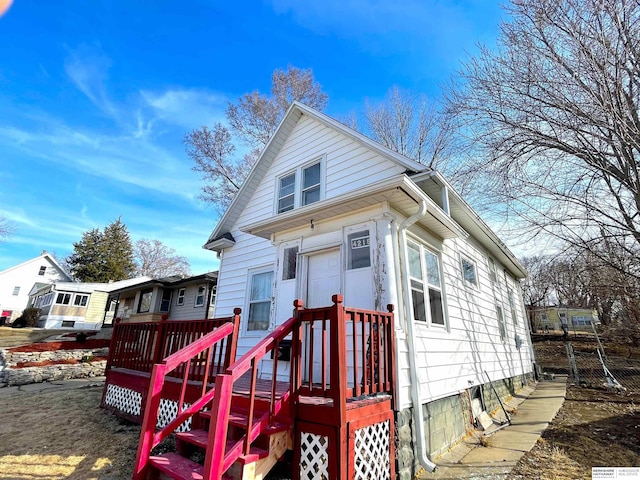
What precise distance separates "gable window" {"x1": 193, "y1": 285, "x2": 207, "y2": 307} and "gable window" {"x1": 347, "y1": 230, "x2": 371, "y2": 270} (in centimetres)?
1500

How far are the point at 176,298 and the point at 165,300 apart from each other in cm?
78

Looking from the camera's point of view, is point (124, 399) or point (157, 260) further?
point (157, 260)

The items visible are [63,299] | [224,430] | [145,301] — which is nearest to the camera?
[224,430]

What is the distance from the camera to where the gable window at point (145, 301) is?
20062mm

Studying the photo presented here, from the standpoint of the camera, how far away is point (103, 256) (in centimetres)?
3622

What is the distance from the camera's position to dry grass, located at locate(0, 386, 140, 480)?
3666 millimetres

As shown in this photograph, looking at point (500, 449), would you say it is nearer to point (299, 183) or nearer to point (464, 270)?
point (464, 270)

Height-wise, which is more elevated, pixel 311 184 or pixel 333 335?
pixel 311 184

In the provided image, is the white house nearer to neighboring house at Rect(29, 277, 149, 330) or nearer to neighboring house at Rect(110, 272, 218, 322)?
neighboring house at Rect(110, 272, 218, 322)

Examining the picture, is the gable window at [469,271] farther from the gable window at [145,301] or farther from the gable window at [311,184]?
the gable window at [145,301]

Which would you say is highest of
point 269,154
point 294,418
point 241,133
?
point 241,133

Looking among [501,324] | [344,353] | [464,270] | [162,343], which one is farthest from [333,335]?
[501,324]

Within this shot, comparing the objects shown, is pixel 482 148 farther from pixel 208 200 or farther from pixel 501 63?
pixel 208 200

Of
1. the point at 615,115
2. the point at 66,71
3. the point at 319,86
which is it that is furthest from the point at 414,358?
the point at 319,86
